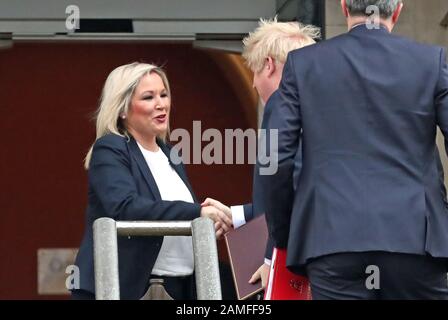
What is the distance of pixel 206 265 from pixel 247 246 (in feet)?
5.16

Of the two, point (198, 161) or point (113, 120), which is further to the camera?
point (198, 161)

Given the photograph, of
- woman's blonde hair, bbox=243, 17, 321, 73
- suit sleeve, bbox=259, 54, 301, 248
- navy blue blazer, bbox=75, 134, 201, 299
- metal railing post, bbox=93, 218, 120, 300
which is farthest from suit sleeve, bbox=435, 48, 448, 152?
navy blue blazer, bbox=75, 134, 201, 299

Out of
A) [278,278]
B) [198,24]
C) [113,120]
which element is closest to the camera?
[278,278]

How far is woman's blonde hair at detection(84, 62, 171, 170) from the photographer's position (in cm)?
610

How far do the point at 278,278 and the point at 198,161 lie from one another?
21.1 feet

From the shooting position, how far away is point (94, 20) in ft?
34.7

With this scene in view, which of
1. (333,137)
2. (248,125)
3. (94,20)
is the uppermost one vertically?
(94,20)

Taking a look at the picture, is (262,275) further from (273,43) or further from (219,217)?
(273,43)

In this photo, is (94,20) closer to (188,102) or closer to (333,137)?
(188,102)

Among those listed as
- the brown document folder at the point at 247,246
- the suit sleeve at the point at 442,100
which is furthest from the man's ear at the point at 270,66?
the suit sleeve at the point at 442,100

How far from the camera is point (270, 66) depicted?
576 centimetres

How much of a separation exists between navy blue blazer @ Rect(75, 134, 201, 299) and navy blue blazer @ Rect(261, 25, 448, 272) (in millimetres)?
982

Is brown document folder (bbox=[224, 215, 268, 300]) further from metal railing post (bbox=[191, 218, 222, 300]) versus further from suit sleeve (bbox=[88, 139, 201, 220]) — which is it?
metal railing post (bbox=[191, 218, 222, 300])
